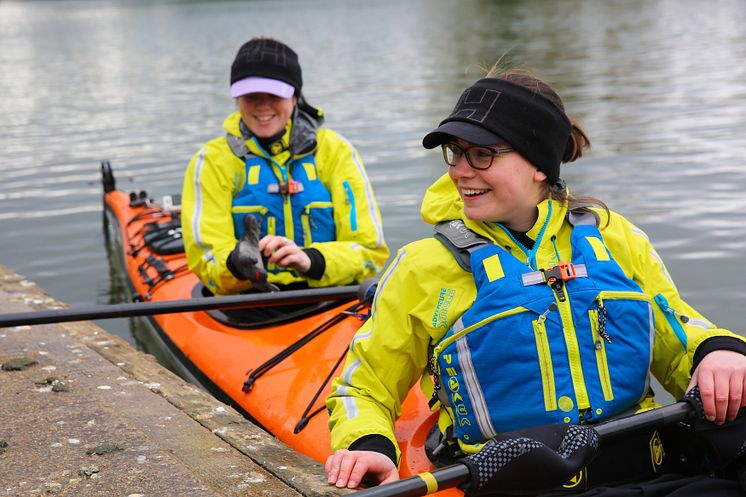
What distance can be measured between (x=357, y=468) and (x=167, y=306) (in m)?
1.72

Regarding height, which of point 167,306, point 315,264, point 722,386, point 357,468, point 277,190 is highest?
point 277,190

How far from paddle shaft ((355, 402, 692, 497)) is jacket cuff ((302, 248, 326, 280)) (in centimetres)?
217

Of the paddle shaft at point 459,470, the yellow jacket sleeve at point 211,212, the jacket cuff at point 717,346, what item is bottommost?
the paddle shaft at point 459,470

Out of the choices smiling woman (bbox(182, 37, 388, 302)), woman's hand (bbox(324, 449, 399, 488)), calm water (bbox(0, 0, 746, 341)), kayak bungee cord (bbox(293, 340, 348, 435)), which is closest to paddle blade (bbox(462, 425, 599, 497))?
woman's hand (bbox(324, 449, 399, 488))

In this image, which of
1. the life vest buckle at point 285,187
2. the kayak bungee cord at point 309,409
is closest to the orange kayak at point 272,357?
the kayak bungee cord at point 309,409

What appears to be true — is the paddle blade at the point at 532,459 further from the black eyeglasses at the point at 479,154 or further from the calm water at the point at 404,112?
the calm water at the point at 404,112

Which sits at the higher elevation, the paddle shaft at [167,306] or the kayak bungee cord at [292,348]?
the paddle shaft at [167,306]

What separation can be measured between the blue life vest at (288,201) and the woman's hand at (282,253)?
329 mm

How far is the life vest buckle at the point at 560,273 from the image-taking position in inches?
93.5

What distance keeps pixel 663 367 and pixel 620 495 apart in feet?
1.67

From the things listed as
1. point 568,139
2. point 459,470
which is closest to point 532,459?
point 459,470

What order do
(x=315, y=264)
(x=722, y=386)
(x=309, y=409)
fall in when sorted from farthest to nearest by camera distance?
(x=315, y=264) → (x=309, y=409) → (x=722, y=386)

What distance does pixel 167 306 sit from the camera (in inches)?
150

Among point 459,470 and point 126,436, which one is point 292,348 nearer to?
point 126,436
